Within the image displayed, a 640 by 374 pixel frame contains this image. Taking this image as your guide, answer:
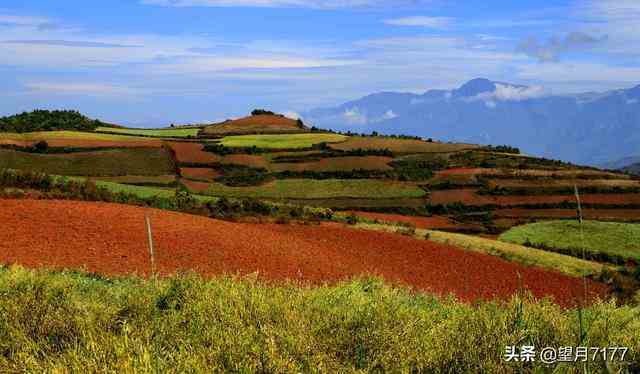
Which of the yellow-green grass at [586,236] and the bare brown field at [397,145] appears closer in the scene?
the yellow-green grass at [586,236]

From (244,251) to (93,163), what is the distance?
173ft

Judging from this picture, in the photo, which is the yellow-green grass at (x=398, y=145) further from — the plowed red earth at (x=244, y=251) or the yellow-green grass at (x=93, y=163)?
the plowed red earth at (x=244, y=251)

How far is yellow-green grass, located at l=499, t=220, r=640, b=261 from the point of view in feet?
136

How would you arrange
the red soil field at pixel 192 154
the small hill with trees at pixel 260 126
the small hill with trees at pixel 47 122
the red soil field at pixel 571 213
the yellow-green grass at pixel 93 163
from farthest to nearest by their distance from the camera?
the small hill with trees at pixel 260 126
the small hill with trees at pixel 47 122
the red soil field at pixel 192 154
the yellow-green grass at pixel 93 163
the red soil field at pixel 571 213

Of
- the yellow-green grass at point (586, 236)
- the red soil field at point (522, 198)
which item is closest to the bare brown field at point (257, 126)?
the red soil field at point (522, 198)

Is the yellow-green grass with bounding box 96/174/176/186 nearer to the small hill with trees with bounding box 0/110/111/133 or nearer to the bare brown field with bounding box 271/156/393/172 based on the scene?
the bare brown field with bounding box 271/156/393/172

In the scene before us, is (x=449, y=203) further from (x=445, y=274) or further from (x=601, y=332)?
(x=601, y=332)

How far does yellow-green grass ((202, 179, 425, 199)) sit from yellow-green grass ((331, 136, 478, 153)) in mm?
21732

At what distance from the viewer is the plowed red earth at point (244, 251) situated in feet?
61.3

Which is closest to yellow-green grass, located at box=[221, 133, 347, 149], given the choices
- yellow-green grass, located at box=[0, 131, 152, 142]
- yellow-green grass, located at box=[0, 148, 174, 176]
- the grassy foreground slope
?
yellow-green grass, located at box=[0, 131, 152, 142]

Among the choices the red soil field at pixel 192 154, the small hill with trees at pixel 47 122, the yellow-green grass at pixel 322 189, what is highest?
the small hill with trees at pixel 47 122

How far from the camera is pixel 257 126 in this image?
11656 cm

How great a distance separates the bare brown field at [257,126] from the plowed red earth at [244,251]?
80479 millimetres

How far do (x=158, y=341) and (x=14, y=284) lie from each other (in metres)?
4.58
